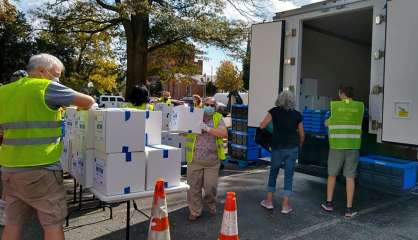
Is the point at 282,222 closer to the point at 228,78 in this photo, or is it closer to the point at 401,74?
the point at 401,74

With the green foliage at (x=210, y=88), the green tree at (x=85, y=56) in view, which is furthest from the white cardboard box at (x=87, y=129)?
the green foliage at (x=210, y=88)

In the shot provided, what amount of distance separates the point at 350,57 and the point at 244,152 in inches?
122

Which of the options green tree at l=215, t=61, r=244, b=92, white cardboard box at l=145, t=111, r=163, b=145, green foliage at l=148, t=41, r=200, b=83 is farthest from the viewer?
green tree at l=215, t=61, r=244, b=92

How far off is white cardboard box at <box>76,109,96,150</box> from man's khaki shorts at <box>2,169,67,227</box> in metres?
0.76

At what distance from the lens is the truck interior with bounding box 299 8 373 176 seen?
6957 millimetres

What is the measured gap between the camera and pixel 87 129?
396cm

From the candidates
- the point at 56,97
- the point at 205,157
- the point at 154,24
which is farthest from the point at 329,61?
the point at 154,24

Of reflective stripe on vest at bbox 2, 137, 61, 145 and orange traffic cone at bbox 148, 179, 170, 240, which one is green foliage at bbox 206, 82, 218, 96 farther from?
reflective stripe on vest at bbox 2, 137, 61, 145

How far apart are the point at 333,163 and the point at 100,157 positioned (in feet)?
10.4

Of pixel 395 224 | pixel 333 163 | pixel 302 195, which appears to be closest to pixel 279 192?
pixel 302 195

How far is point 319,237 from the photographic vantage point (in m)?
4.54

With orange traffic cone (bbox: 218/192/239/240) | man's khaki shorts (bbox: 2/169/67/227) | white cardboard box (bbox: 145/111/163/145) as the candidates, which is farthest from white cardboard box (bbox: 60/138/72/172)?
orange traffic cone (bbox: 218/192/239/240)

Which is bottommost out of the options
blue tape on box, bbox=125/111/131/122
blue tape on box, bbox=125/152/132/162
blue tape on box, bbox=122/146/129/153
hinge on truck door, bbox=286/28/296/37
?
blue tape on box, bbox=125/152/132/162

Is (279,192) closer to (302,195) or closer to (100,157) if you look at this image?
(302,195)
